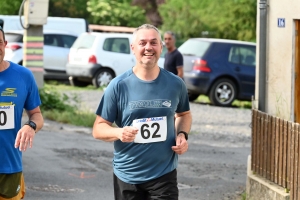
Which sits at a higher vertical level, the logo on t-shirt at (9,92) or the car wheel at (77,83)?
the logo on t-shirt at (9,92)

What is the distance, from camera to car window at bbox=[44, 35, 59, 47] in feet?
90.2

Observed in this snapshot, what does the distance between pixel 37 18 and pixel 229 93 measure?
275 inches

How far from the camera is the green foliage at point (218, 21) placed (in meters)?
40.7

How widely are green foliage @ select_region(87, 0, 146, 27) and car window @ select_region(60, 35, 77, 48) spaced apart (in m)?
18.4

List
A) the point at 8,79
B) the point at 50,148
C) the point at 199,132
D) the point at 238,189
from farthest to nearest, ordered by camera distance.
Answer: the point at 199,132 < the point at 50,148 < the point at 238,189 < the point at 8,79

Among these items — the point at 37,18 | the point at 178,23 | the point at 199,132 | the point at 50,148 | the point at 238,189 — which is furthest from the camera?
the point at 178,23

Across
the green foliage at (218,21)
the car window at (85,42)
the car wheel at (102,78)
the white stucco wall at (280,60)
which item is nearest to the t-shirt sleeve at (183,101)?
the white stucco wall at (280,60)

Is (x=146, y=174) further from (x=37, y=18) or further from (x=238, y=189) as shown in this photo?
(x=37, y=18)

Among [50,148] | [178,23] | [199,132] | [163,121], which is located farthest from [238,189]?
[178,23]

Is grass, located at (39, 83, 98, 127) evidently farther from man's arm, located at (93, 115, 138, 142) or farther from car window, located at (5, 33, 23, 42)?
man's arm, located at (93, 115, 138, 142)

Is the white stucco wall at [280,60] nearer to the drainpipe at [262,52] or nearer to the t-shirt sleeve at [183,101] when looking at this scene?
the drainpipe at [262,52]

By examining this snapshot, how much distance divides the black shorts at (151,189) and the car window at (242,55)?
1722 centimetres

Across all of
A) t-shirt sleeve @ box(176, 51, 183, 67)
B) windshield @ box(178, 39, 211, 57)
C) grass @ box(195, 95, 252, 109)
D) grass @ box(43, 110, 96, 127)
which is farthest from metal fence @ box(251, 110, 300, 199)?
grass @ box(195, 95, 252, 109)

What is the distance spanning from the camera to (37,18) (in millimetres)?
18016
